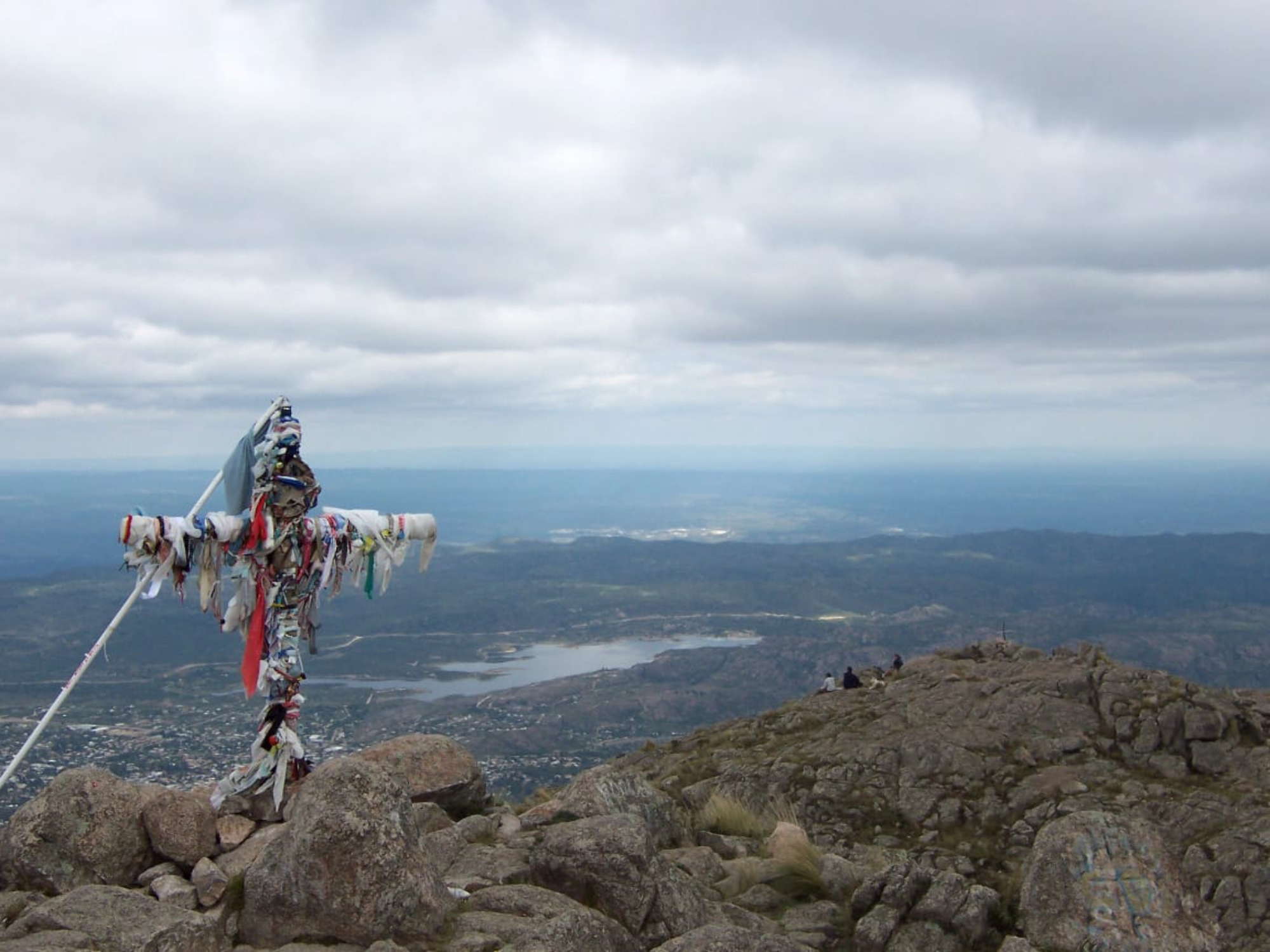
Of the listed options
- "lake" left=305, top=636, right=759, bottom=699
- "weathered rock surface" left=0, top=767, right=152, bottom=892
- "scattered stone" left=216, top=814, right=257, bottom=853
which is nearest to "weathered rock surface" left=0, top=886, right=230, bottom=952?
"weathered rock surface" left=0, top=767, right=152, bottom=892

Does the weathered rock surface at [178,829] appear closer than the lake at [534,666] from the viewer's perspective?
Yes

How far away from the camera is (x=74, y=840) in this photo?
10.9 metres

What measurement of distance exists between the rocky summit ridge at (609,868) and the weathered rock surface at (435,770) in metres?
0.04

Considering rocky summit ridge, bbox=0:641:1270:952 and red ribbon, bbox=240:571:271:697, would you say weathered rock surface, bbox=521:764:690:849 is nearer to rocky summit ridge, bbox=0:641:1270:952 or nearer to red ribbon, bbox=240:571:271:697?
rocky summit ridge, bbox=0:641:1270:952

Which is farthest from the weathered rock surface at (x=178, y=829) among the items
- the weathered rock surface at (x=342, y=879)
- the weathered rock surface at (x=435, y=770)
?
the weathered rock surface at (x=435, y=770)

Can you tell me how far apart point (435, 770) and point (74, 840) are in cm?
510

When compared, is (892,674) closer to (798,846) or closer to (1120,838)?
(798,846)

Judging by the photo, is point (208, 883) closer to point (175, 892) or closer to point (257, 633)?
point (175, 892)

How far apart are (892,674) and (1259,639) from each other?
176 m

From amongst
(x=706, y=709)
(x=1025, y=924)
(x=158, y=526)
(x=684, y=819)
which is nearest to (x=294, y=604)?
(x=158, y=526)

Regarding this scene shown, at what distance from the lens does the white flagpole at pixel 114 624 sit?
10945 mm

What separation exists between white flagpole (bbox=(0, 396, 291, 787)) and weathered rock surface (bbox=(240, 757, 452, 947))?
3.21 meters

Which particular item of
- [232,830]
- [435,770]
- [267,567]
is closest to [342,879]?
[232,830]

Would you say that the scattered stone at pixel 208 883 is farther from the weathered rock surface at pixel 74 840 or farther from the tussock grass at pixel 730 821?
the tussock grass at pixel 730 821
